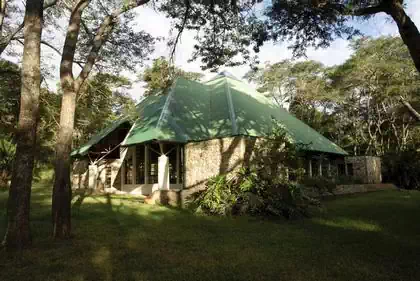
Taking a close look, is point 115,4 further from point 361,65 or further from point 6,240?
point 361,65

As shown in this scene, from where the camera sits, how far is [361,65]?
2777cm

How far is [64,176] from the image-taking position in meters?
6.96

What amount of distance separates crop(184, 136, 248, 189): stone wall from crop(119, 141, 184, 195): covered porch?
107 cm

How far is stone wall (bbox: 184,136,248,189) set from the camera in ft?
47.3

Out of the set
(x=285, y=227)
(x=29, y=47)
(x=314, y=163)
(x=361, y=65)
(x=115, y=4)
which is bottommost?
(x=285, y=227)

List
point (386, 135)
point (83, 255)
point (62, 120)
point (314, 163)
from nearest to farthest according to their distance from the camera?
1. point (83, 255)
2. point (62, 120)
3. point (314, 163)
4. point (386, 135)

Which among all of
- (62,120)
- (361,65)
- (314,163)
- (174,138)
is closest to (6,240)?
(62,120)

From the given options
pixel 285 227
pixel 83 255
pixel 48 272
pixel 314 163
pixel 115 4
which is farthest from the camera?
pixel 314 163

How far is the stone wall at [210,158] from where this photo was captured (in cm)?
1441

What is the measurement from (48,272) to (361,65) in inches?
1110

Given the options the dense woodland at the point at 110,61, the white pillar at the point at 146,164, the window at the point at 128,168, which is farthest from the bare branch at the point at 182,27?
the window at the point at 128,168

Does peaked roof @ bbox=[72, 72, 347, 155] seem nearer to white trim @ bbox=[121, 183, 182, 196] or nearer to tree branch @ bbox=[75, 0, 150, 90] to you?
white trim @ bbox=[121, 183, 182, 196]

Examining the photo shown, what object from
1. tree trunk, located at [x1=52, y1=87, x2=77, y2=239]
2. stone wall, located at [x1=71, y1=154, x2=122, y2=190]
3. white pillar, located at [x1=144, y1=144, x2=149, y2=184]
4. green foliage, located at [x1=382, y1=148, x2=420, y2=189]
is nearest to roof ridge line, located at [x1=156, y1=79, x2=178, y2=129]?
white pillar, located at [x1=144, y1=144, x2=149, y2=184]

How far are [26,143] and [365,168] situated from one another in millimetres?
21760
